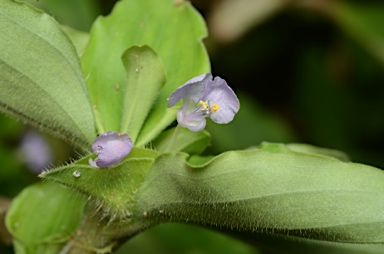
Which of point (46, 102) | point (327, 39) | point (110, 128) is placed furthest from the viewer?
point (327, 39)

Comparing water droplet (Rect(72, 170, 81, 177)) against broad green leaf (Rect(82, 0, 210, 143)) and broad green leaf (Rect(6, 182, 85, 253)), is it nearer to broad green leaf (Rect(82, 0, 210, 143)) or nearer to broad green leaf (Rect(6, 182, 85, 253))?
broad green leaf (Rect(82, 0, 210, 143))

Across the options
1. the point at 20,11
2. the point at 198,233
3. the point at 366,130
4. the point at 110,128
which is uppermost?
the point at 20,11

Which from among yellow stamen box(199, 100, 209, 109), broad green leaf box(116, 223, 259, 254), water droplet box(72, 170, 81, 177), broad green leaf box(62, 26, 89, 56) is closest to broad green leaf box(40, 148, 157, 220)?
water droplet box(72, 170, 81, 177)

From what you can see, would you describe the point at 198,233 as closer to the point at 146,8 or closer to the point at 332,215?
the point at 146,8

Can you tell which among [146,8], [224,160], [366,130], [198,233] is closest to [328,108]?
[366,130]

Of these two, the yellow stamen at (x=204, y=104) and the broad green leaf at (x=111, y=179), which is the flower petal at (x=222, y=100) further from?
the broad green leaf at (x=111, y=179)

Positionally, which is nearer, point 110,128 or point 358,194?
point 358,194

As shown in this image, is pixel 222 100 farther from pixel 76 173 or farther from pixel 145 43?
pixel 145 43
